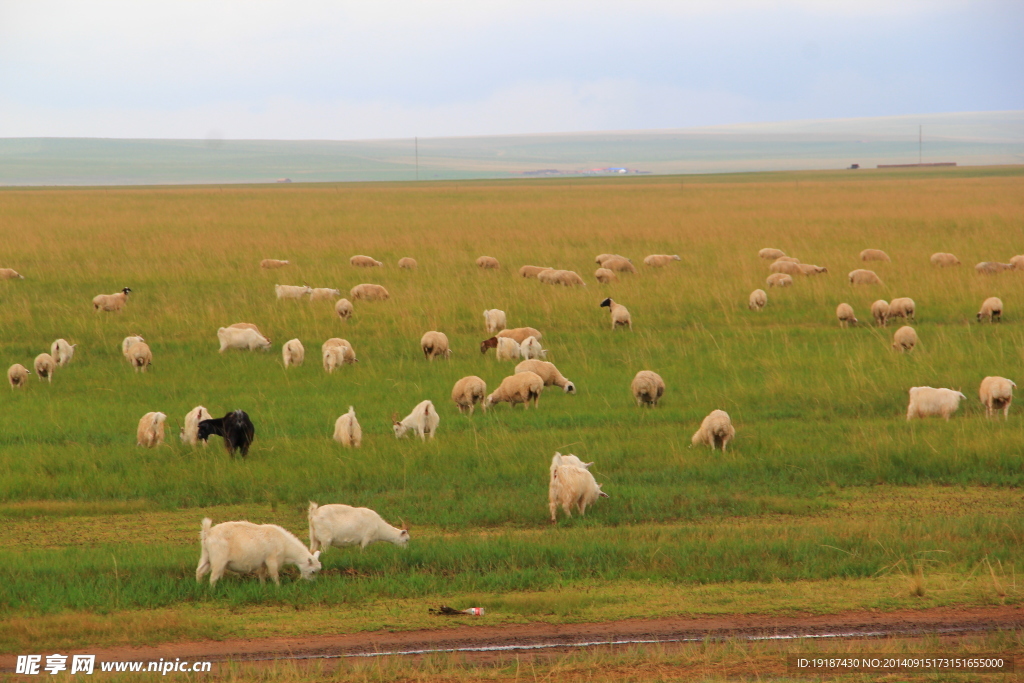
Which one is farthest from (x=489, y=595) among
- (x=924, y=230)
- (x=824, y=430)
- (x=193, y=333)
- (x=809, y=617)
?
(x=924, y=230)

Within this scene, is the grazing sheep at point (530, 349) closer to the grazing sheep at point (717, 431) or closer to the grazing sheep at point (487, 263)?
the grazing sheep at point (717, 431)

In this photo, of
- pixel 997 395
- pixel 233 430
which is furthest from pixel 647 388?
pixel 233 430

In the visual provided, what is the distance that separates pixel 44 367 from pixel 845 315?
15921 mm

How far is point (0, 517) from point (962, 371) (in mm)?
14338

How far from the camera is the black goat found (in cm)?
1237

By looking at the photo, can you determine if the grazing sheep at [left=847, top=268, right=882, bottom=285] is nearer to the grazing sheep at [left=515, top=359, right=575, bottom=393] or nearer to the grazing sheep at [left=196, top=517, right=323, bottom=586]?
the grazing sheep at [left=515, top=359, right=575, bottom=393]

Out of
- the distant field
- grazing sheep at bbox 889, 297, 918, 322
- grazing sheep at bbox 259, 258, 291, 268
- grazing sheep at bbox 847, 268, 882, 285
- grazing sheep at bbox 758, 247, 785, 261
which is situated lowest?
the distant field

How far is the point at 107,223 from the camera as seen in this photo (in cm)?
4747

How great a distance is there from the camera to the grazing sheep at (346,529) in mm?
9000

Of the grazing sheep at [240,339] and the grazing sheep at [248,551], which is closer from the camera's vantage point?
the grazing sheep at [248,551]

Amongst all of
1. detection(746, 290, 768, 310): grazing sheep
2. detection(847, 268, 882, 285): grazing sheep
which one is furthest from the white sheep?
detection(847, 268, 882, 285): grazing sheep

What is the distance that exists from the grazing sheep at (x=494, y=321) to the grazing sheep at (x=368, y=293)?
4706 mm

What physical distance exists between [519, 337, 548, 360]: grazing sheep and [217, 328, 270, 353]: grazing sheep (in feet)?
17.4

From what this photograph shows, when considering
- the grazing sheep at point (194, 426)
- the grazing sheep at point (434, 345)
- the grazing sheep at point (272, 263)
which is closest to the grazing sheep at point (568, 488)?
the grazing sheep at point (194, 426)
